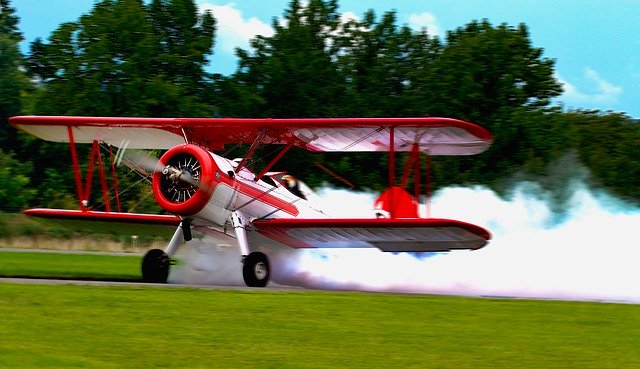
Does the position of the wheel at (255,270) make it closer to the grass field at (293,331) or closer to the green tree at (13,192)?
the grass field at (293,331)

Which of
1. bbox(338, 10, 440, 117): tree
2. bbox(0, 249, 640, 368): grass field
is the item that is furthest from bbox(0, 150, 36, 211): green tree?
bbox(0, 249, 640, 368): grass field

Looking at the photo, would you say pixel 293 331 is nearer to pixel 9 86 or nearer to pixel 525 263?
pixel 525 263

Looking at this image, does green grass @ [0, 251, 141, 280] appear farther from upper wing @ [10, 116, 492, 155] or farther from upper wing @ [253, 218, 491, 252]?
upper wing @ [253, 218, 491, 252]

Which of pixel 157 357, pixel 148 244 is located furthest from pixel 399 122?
pixel 148 244

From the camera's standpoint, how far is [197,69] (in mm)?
50594

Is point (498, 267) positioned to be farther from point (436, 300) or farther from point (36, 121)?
point (36, 121)

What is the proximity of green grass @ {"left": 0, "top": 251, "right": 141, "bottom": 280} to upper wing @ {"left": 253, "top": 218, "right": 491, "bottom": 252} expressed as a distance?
2.71 metres

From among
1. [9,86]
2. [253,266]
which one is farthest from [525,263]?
[9,86]

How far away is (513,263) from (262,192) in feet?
14.6

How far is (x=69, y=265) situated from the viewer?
70.5 feet

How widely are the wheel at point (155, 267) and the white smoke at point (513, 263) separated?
1001 mm

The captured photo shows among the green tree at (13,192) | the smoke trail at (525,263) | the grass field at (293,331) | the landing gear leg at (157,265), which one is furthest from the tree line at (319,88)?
the grass field at (293,331)

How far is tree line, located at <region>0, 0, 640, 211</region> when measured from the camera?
42.3 metres

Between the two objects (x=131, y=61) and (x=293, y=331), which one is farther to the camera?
(x=131, y=61)
